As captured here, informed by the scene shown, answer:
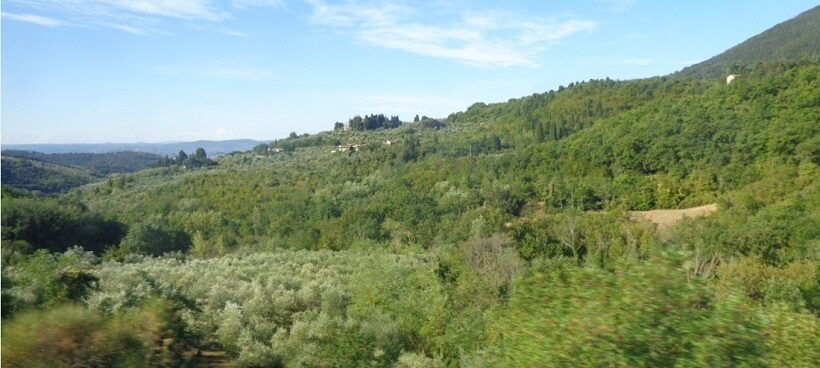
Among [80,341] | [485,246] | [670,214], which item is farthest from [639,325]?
[670,214]

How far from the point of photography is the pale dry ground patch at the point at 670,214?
38066 millimetres

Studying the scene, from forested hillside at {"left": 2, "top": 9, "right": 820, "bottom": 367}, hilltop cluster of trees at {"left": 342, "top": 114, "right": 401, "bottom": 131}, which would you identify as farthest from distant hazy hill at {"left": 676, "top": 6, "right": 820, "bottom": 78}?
hilltop cluster of trees at {"left": 342, "top": 114, "right": 401, "bottom": 131}

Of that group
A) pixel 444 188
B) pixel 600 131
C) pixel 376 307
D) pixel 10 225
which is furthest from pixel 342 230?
pixel 600 131

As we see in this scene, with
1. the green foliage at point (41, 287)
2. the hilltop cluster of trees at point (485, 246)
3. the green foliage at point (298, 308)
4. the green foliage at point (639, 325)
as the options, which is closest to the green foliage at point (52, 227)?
the hilltop cluster of trees at point (485, 246)

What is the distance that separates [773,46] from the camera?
400ft

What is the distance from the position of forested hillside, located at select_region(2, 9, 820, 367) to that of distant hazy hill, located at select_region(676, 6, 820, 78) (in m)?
43.0

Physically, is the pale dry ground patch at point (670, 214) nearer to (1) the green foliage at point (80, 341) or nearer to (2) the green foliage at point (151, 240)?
(2) the green foliage at point (151, 240)

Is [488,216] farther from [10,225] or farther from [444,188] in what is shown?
[10,225]

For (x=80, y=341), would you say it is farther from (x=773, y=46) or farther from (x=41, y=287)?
(x=773, y=46)

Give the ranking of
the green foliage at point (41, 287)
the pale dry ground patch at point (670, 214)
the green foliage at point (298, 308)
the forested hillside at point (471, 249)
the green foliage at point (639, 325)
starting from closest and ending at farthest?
1. the green foliage at point (639, 325)
2. the forested hillside at point (471, 249)
3. the green foliage at point (41, 287)
4. the green foliage at point (298, 308)
5. the pale dry ground patch at point (670, 214)

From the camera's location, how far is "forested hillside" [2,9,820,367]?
4.80 meters

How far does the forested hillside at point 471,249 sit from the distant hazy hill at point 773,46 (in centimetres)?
4297

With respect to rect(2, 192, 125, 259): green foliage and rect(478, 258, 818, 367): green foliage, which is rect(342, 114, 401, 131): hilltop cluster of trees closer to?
rect(2, 192, 125, 259): green foliage

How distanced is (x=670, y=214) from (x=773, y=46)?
106 meters
